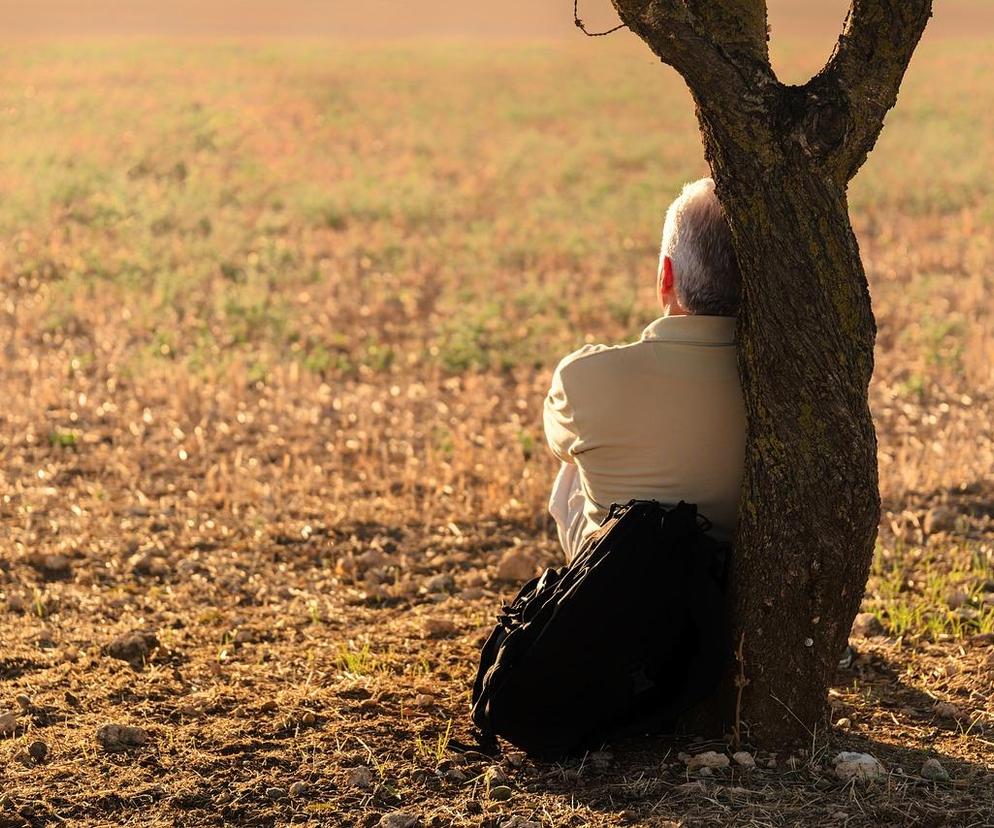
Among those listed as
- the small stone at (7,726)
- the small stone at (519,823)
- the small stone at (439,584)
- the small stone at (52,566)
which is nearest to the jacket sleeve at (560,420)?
the small stone at (519,823)

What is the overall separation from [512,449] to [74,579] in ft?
9.22

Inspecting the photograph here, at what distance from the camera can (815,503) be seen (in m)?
3.86

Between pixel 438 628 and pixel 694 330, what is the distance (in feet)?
6.40

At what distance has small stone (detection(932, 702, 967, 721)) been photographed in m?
4.46

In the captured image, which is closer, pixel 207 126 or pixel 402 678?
pixel 402 678

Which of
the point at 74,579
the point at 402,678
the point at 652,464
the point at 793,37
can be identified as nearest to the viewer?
the point at 652,464

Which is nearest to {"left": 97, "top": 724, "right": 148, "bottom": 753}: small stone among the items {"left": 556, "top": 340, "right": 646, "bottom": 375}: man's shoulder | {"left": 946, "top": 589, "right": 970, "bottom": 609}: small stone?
{"left": 556, "top": 340, "right": 646, "bottom": 375}: man's shoulder

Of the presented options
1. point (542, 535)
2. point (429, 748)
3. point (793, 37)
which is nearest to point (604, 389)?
point (429, 748)

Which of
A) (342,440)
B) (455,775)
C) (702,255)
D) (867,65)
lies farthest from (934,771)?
(342,440)

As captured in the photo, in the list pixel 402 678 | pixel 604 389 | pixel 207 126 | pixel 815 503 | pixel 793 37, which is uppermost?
pixel 793 37

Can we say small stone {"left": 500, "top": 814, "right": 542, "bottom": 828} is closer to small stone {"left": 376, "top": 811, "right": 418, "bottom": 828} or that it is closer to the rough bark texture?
small stone {"left": 376, "top": 811, "right": 418, "bottom": 828}

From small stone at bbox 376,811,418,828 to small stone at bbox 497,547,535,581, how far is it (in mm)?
2413

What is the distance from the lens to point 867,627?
532 centimetres

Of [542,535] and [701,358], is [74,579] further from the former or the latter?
[701,358]
